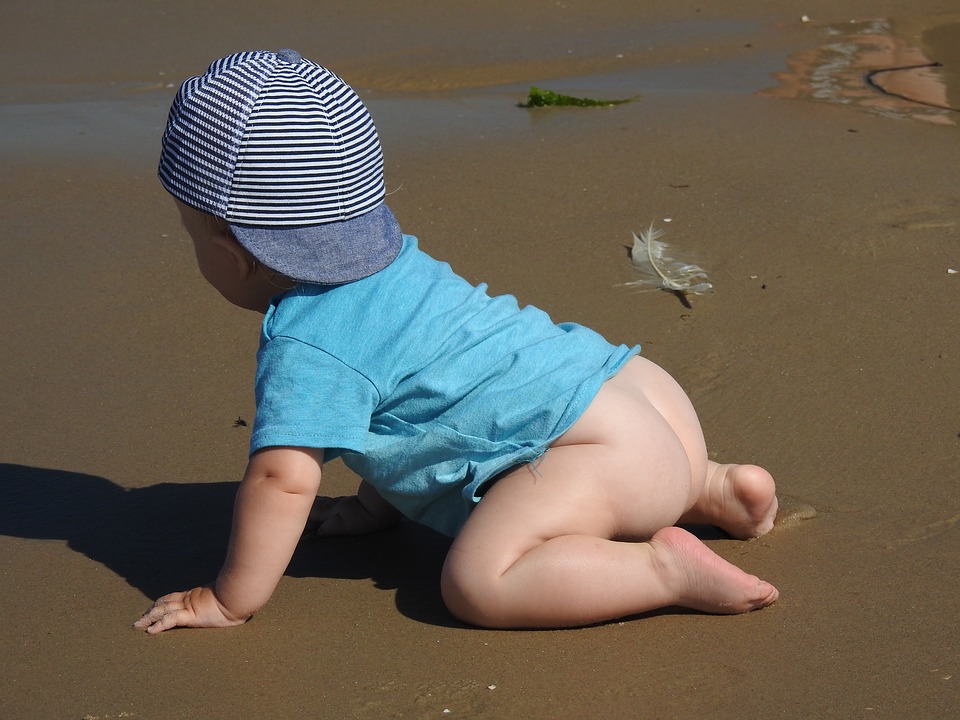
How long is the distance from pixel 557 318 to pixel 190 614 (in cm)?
156

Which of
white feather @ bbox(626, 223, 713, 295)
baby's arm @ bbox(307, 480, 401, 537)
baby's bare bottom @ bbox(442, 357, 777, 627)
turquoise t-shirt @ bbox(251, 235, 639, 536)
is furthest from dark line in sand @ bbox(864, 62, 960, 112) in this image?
baby's arm @ bbox(307, 480, 401, 537)

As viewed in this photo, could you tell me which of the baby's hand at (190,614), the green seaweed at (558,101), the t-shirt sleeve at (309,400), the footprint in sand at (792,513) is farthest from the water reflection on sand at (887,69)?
the baby's hand at (190,614)

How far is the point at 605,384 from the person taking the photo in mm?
2230

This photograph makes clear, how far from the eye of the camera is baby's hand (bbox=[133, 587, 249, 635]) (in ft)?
6.72

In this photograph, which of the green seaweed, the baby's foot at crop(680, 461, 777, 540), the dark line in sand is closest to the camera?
the baby's foot at crop(680, 461, 777, 540)

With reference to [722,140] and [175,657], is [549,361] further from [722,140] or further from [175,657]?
[722,140]

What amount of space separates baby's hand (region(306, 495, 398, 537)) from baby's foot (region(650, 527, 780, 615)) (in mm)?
663

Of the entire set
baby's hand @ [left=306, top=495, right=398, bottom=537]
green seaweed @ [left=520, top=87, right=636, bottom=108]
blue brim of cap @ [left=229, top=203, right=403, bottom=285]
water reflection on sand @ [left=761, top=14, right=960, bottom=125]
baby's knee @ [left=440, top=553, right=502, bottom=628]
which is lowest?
baby's hand @ [left=306, top=495, right=398, bottom=537]

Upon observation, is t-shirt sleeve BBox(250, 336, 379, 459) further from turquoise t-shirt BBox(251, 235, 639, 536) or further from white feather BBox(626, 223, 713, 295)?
white feather BBox(626, 223, 713, 295)

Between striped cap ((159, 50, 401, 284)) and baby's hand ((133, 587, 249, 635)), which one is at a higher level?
striped cap ((159, 50, 401, 284))

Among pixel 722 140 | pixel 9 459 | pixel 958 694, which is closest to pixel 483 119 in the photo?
pixel 722 140

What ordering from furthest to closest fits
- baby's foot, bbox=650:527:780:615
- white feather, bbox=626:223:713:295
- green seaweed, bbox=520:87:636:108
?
green seaweed, bbox=520:87:636:108, white feather, bbox=626:223:713:295, baby's foot, bbox=650:527:780:615

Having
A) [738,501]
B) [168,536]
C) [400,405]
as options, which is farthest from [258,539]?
[738,501]

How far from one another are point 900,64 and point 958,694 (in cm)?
533
